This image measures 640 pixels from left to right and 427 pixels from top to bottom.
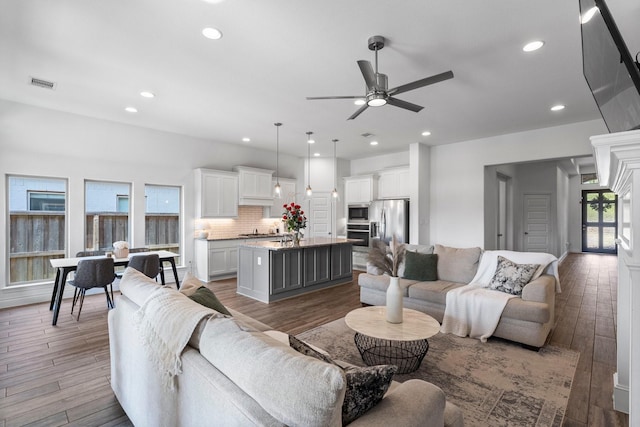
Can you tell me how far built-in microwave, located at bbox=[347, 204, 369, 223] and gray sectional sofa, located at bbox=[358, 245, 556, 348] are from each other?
3.12m

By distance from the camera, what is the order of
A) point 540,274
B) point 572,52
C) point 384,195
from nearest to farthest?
point 572,52
point 540,274
point 384,195

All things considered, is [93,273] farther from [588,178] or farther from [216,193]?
[588,178]

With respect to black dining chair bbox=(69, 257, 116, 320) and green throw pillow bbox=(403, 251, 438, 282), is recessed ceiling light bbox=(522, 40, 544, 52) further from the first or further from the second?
black dining chair bbox=(69, 257, 116, 320)

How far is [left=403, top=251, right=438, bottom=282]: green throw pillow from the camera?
14.0 feet

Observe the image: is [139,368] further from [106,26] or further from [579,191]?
[579,191]

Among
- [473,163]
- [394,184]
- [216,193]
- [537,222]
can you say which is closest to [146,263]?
[216,193]

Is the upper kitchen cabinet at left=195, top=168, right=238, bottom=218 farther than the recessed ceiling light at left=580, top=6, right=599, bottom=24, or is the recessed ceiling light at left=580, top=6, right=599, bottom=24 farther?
the upper kitchen cabinet at left=195, top=168, right=238, bottom=218

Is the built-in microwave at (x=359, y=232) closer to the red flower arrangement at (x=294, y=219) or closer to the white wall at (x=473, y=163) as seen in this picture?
the white wall at (x=473, y=163)

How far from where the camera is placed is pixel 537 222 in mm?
8672

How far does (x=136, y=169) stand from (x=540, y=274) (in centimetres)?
653

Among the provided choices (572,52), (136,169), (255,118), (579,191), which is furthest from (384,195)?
(579,191)

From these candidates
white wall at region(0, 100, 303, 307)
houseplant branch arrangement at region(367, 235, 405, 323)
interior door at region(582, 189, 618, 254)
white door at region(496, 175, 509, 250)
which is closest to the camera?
houseplant branch arrangement at region(367, 235, 405, 323)

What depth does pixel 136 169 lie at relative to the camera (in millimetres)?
5645

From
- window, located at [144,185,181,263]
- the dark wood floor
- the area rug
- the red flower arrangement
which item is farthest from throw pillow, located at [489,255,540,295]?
window, located at [144,185,181,263]
